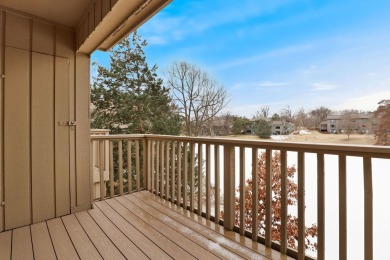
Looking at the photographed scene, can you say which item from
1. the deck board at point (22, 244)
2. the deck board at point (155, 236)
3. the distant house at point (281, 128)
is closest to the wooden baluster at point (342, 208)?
the deck board at point (155, 236)

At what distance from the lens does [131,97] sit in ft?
30.7

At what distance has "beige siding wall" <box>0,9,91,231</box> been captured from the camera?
7.54 feet

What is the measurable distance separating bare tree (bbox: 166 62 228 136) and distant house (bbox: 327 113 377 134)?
21.3 ft

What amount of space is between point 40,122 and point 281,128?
4.68 metres

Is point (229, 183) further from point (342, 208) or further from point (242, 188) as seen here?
point (342, 208)

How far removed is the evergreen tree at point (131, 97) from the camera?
9.38 m

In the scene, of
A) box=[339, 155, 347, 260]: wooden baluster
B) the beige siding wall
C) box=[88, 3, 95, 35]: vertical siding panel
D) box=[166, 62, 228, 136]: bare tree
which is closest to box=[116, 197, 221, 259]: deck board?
the beige siding wall

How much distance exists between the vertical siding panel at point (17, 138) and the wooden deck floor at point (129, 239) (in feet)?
0.74

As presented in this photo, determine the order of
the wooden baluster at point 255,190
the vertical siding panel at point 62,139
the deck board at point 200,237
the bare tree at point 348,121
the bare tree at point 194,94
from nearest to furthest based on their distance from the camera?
the deck board at point 200,237, the wooden baluster at point 255,190, the vertical siding panel at point 62,139, the bare tree at point 348,121, the bare tree at point 194,94

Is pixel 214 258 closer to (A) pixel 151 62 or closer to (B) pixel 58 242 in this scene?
(B) pixel 58 242

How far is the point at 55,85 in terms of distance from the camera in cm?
→ 261

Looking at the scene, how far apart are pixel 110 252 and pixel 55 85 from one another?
1928 mm

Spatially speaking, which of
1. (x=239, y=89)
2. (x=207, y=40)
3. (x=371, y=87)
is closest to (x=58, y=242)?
(x=371, y=87)

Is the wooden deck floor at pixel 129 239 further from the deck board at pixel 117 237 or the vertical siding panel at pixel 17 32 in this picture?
the vertical siding panel at pixel 17 32
